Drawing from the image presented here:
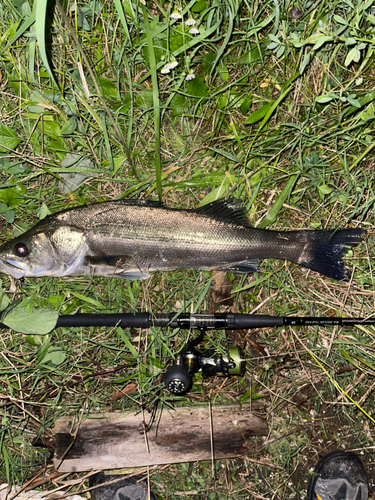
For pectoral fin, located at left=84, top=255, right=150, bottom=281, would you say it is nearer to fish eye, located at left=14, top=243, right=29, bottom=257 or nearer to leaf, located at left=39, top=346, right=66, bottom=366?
fish eye, located at left=14, top=243, right=29, bottom=257

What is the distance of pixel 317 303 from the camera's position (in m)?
3.48

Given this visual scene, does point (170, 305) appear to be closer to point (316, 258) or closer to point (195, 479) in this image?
point (316, 258)

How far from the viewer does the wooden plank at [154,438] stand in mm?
3271

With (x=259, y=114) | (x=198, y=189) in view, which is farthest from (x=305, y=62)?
(x=198, y=189)

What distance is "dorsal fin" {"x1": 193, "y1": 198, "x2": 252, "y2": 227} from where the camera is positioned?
Answer: 10.7 ft

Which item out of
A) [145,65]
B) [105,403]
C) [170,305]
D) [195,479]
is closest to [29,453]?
[105,403]

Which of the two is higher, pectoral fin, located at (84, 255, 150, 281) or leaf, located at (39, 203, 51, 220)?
leaf, located at (39, 203, 51, 220)

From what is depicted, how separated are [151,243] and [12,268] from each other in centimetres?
128

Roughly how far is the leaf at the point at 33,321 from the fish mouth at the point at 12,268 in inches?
14.1

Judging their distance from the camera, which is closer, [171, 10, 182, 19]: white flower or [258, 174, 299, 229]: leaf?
[171, 10, 182, 19]: white flower

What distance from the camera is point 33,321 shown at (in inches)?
128

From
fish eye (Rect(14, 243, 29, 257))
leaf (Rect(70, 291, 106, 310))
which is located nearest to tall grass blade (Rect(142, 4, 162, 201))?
leaf (Rect(70, 291, 106, 310))

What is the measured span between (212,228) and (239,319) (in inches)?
32.8

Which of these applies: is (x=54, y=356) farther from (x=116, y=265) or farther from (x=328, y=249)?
(x=328, y=249)
